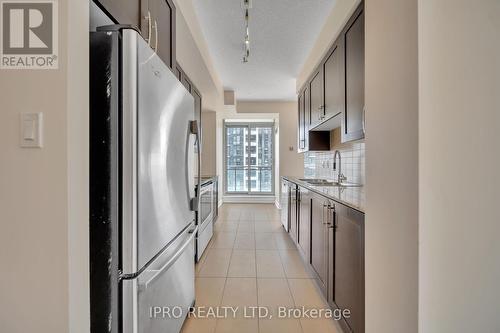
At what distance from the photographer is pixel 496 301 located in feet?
3.08

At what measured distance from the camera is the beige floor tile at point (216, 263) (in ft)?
8.73

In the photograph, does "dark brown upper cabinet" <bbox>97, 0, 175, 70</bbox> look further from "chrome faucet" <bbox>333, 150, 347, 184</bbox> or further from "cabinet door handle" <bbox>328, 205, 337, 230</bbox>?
"chrome faucet" <bbox>333, 150, 347, 184</bbox>

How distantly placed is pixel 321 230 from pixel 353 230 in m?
0.66

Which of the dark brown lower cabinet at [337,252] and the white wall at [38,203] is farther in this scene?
the dark brown lower cabinet at [337,252]

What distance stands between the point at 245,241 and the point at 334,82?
2.47m

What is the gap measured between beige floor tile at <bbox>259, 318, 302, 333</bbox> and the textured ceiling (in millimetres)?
2833

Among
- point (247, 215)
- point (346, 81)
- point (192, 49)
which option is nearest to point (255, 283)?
point (346, 81)

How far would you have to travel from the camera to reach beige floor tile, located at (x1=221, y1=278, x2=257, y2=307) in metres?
2.10

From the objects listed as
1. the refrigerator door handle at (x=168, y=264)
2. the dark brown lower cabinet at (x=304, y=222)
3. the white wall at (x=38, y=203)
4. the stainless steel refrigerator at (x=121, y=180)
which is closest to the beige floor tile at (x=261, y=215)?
the dark brown lower cabinet at (x=304, y=222)

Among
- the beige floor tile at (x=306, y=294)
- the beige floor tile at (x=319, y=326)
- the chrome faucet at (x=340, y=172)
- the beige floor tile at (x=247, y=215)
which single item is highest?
the chrome faucet at (x=340, y=172)

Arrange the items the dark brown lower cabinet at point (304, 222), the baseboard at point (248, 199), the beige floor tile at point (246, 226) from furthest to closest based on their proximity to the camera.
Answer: the baseboard at point (248, 199) < the beige floor tile at point (246, 226) < the dark brown lower cabinet at point (304, 222)

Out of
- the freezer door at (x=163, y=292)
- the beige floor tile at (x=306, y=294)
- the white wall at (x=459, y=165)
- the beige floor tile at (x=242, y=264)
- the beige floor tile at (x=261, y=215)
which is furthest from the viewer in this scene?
the beige floor tile at (x=261, y=215)

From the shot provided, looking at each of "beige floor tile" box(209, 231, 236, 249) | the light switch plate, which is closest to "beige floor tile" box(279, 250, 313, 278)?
"beige floor tile" box(209, 231, 236, 249)

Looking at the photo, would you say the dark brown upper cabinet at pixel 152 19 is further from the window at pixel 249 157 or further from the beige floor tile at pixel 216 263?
the window at pixel 249 157
